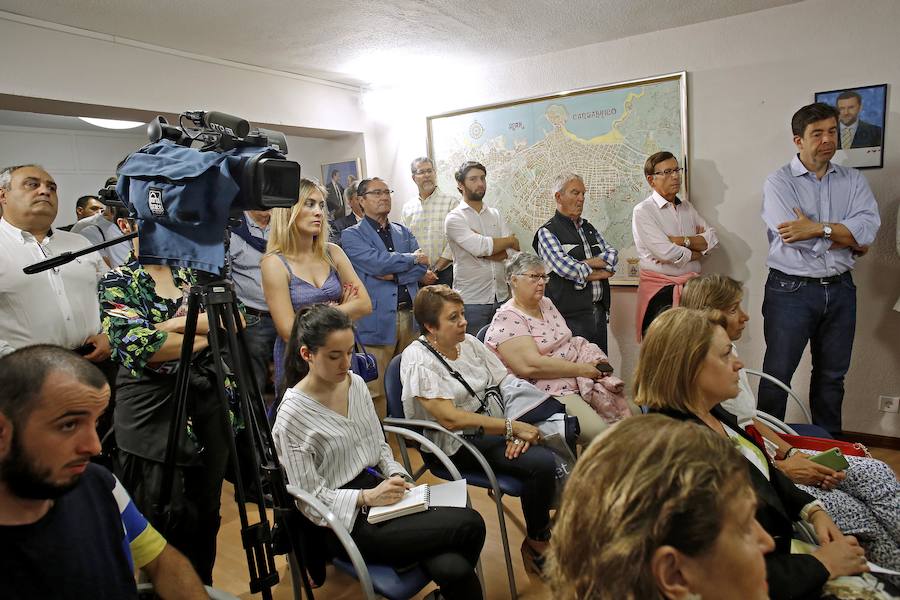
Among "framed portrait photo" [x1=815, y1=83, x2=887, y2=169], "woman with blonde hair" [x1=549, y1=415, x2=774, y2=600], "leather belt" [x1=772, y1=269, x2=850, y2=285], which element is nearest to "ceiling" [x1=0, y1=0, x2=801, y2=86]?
"framed portrait photo" [x1=815, y1=83, x2=887, y2=169]

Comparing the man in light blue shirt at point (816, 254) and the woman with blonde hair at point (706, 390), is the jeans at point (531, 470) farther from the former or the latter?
the man in light blue shirt at point (816, 254)

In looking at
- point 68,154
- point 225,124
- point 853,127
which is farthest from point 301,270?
point 68,154

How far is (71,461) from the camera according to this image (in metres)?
1.04

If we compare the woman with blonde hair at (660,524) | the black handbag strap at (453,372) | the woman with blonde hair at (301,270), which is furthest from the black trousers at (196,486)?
the woman with blonde hair at (660,524)

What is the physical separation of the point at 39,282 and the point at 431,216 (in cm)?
250

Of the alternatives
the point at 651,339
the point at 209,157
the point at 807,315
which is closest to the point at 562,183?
the point at 807,315

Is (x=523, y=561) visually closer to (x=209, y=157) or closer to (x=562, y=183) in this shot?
(x=209, y=157)

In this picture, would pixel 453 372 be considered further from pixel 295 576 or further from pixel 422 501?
pixel 295 576

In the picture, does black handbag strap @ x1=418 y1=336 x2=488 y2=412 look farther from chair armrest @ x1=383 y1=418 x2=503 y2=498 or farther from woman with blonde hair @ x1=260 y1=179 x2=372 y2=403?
woman with blonde hair @ x1=260 y1=179 x2=372 y2=403

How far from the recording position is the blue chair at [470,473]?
2.10 metres

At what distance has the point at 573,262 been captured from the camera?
3.40 metres

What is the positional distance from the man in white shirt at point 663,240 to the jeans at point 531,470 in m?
1.58

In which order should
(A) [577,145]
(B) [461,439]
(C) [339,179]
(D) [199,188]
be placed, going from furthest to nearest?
(C) [339,179], (A) [577,145], (B) [461,439], (D) [199,188]

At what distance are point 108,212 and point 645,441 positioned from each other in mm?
4256
